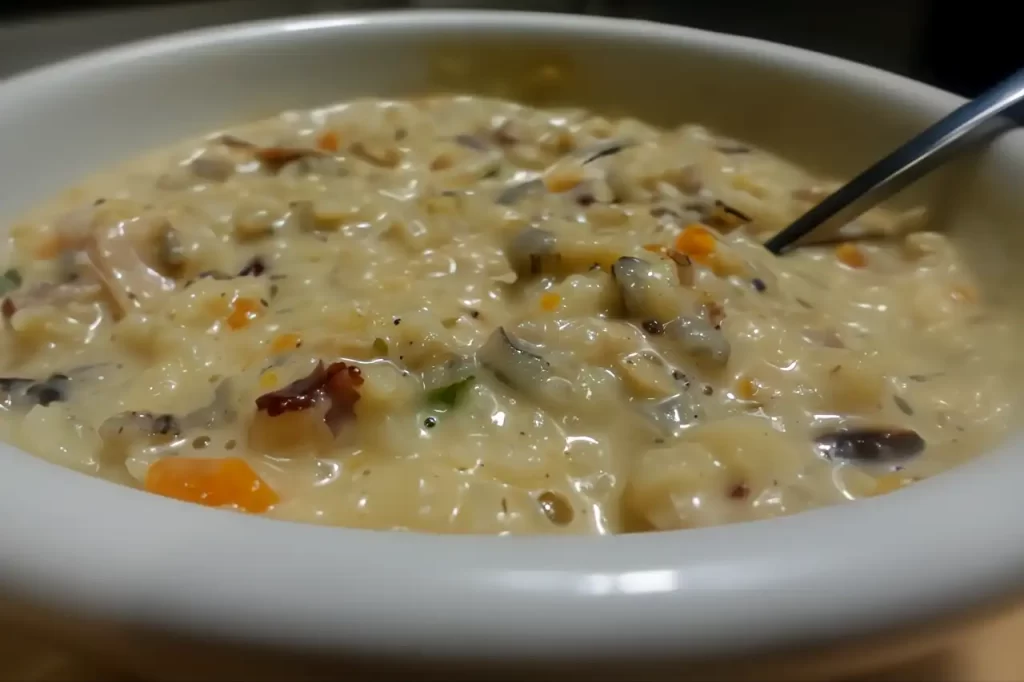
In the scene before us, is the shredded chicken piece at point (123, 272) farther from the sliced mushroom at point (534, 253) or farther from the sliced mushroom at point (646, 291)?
the sliced mushroom at point (646, 291)

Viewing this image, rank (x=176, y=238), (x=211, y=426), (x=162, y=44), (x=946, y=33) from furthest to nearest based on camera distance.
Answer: (x=946, y=33) → (x=162, y=44) → (x=176, y=238) → (x=211, y=426)

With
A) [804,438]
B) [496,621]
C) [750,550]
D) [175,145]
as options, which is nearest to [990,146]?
[804,438]

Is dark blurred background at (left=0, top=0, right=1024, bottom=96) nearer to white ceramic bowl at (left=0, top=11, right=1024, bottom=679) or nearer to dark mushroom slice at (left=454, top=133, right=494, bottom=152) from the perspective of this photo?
dark mushroom slice at (left=454, top=133, right=494, bottom=152)

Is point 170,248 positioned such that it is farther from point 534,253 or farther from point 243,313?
point 534,253

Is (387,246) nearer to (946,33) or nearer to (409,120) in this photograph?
(409,120)

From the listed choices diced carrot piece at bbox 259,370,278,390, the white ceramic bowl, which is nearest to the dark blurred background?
diced carrot piece at bbox 259,370,278,390

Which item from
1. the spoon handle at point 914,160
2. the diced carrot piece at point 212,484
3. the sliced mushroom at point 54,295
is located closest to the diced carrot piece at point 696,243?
the spoon handle at point 914,160

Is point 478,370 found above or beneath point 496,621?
beneath
